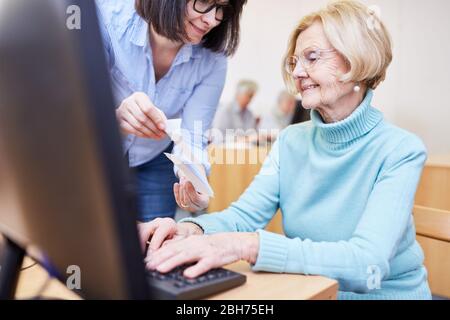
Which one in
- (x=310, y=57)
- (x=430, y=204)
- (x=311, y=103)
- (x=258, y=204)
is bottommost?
(x=430, y=204)

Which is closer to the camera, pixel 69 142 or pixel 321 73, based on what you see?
pixel 69 142

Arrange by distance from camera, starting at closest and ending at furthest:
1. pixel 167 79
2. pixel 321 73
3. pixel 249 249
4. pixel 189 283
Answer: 1. pixel 189 283
2. pixel 249 249
3. pixel 321 73
4. pixel 167 79

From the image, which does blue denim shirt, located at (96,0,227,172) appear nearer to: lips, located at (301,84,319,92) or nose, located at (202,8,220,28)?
nose, located at (202,8,220,28)

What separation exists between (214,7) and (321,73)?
37cm

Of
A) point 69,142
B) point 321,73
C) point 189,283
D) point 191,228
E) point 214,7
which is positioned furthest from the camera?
point 214,7

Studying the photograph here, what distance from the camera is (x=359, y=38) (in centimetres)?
98

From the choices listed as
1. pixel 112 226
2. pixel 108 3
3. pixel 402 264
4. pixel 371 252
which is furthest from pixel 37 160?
pixel 108 3

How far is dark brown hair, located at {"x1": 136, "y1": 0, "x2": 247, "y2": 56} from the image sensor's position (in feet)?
3.78

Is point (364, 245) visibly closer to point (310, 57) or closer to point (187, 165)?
point (187, 165)

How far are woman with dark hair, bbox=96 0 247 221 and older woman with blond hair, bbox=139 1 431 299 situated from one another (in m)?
0.22

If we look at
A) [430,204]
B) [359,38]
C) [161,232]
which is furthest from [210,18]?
[430,204]

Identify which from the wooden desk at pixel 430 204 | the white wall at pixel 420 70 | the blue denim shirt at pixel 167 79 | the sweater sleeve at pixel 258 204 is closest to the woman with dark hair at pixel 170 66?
the blue denim shirt at pixel 167 79
